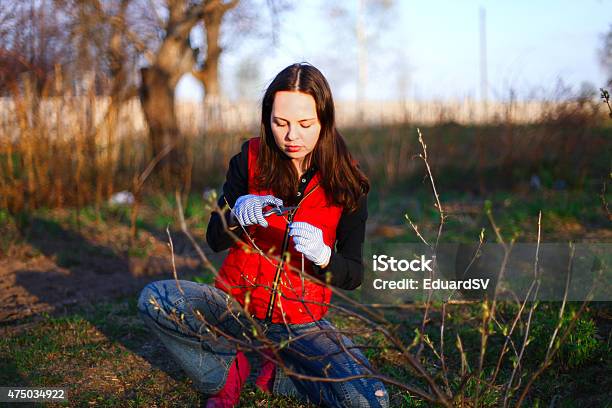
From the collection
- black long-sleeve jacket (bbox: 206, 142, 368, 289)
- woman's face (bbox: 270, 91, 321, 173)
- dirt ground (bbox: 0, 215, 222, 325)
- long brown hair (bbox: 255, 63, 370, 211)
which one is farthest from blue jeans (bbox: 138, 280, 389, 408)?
dirt ground (bbox: 0, 215, 222, 325)

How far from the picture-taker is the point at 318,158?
265cm

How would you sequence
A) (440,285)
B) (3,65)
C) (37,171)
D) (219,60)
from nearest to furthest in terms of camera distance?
(440,285) < (3,65) < (37,171) < (219,60)

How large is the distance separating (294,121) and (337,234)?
52 cm

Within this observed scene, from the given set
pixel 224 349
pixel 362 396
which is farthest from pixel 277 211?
pixel 362 396

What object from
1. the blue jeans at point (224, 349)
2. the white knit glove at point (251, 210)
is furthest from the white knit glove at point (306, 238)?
the blue jeans at point (224, 349)

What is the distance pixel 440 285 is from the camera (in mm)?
3945

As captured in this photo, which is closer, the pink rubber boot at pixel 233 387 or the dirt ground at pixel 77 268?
the pink rubber boot at pixel 233 387

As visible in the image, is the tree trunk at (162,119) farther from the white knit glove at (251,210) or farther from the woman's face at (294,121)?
the white knit glove at (251,210)

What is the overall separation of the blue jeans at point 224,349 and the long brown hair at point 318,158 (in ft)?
1.64

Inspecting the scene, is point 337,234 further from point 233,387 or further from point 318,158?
point 233,387

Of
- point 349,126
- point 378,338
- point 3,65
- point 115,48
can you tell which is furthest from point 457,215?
point 349,126

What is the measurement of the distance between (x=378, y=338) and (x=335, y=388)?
86 cm

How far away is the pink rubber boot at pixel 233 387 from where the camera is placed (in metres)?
2.56

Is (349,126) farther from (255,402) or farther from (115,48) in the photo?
(255,402)
